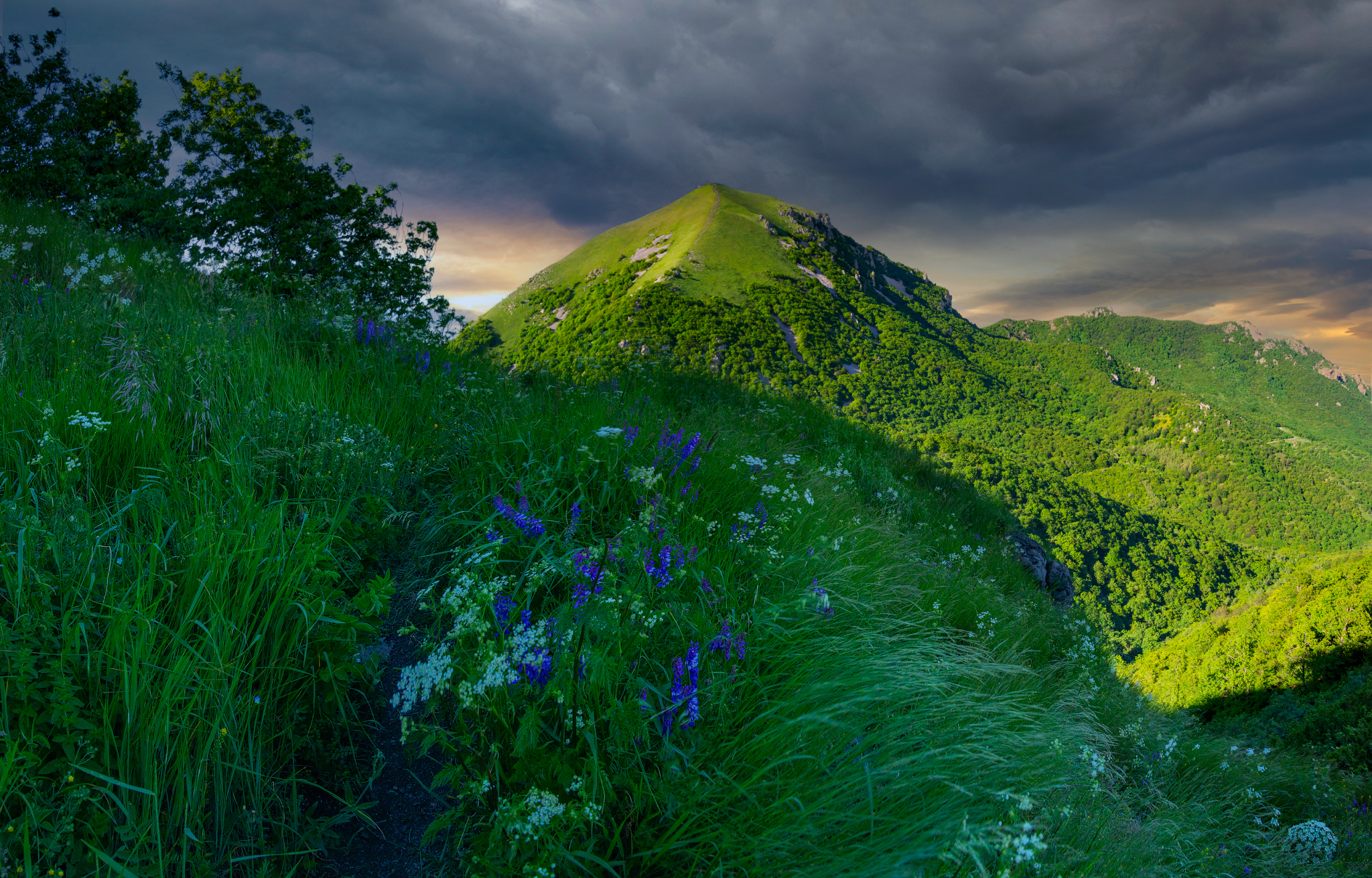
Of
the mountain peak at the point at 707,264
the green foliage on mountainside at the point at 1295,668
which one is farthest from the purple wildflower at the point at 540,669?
the mountain peak at the point at 707,264

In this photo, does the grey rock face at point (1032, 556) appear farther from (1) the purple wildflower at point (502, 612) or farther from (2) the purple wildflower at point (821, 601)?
(1) the purple wildflower at point (502, 612)

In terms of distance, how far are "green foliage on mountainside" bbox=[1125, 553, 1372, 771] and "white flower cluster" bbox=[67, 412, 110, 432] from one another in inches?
691

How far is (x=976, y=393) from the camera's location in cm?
12125

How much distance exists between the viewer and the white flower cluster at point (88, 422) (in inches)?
103

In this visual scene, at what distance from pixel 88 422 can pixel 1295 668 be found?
41573 millimetres

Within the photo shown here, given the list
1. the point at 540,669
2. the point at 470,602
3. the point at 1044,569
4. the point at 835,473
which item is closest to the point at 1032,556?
the point at 1044,569

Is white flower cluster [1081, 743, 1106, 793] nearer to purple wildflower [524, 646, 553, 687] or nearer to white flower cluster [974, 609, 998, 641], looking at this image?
white flower cluster [974, 609, 998, 641]

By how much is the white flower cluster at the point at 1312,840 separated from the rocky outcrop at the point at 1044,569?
6.41 metres

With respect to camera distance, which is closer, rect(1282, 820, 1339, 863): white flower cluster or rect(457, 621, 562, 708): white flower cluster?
rect(457, 621, 562, 708): white flower cluster

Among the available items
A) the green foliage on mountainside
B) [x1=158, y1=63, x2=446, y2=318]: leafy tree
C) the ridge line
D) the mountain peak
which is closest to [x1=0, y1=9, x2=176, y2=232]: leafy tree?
[x1=158, y1=63, x2=446, y2=318]: leafy tree

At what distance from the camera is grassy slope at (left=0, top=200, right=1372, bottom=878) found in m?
1.72

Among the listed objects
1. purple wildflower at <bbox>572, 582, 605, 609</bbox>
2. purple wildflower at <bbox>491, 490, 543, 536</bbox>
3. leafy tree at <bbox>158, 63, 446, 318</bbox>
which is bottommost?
purple wildflower at <bbox>572, 582, 605, 609</bbox>

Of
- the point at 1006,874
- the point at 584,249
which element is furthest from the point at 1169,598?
the point at 584,249

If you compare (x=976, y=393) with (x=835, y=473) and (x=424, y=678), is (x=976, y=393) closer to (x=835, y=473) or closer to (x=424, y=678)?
(x=835, y=473)
